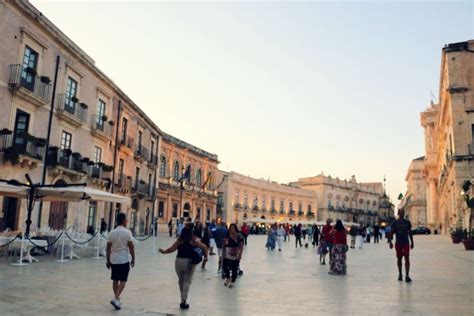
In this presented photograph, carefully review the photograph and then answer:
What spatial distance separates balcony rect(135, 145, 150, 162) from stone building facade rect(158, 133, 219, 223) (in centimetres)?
490

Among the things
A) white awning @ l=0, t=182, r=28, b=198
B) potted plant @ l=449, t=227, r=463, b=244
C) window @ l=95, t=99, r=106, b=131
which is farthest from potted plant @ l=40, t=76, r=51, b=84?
potted plant @ l=449, t=227, r=463, b=244

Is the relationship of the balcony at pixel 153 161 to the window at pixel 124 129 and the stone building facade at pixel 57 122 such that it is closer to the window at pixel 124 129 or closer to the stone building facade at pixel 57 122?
the stone building facade at pixel 57 122

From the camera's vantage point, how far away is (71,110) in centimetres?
2289

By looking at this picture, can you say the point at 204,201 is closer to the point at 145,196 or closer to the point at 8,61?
the point at 145,196

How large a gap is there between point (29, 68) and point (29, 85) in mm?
800

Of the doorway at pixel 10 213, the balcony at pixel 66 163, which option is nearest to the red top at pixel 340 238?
the doorway at pixel 10 213

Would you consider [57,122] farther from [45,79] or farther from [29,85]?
[29,85]

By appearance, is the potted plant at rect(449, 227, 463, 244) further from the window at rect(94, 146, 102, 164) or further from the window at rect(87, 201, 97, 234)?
the window at rect(94, 146, 102, 164)

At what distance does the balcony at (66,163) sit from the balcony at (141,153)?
28.2ft

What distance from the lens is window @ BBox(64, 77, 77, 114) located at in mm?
22609

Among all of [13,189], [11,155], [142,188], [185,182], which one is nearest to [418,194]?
[185,182]

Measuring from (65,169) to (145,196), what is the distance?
44.6ft

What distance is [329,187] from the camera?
85.1 meters

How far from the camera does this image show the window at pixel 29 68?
745 inches
